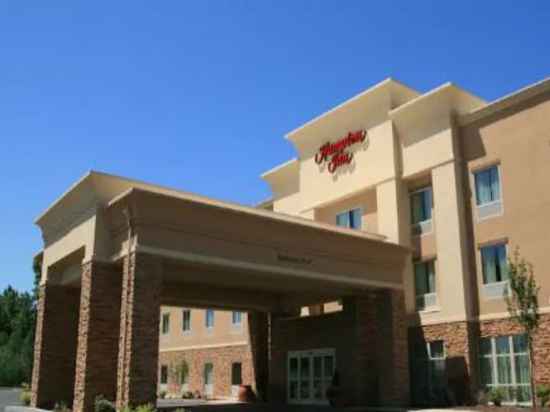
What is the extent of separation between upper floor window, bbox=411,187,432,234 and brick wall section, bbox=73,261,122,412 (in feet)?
43.7

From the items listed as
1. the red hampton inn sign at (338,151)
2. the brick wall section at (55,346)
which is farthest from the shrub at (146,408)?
the red hampton inn sign at (338,151)

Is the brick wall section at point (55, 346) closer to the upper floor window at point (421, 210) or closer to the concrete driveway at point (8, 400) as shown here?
the concrete driveway at point (8, 400)

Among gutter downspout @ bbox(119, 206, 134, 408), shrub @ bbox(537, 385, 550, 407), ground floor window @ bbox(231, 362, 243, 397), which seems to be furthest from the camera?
ground floor window @ bbox(231, 362, 243, 397)

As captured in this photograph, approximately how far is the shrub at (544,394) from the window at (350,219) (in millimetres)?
11395

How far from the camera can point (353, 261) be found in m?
25.0

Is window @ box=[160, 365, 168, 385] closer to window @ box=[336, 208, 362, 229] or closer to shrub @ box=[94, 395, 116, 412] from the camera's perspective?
window @ box=[336, 208, 362, 229]

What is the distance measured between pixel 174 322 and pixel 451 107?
27059mm

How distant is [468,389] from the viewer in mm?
24359

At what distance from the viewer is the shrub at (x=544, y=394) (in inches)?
857

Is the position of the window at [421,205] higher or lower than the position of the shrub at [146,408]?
higher

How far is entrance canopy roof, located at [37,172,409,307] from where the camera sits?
19.9m

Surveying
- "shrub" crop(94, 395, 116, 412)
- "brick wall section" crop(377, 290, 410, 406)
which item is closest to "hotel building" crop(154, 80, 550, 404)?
"brick wall section" crop(377, 290, 410, 406)

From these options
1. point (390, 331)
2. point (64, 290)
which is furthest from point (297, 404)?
point (64, 290)

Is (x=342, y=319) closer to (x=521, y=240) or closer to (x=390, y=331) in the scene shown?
(x=390, y=331)
